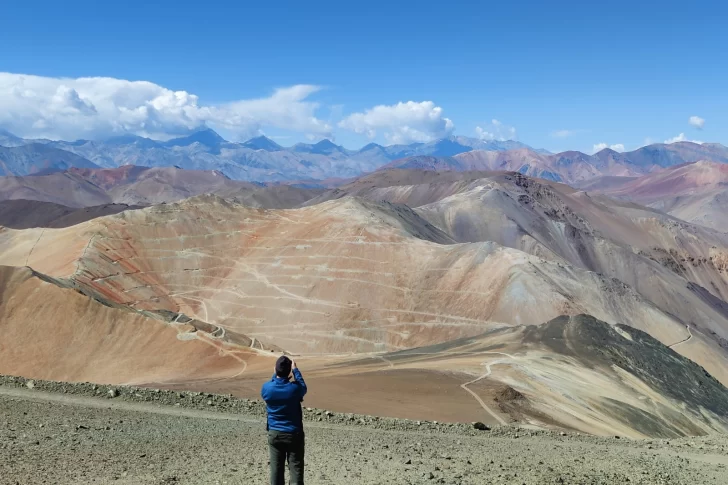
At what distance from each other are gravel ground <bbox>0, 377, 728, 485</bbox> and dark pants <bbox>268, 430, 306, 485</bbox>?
2361mm

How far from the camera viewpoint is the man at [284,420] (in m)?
9.17

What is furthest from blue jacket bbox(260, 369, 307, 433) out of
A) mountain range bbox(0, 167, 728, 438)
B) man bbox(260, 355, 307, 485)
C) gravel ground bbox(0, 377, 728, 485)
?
mountain range bbox(0, 167, 728, 438)

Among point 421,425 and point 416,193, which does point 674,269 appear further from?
point 421,425

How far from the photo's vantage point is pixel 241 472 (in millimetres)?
12180

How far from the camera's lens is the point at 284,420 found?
9.24 m

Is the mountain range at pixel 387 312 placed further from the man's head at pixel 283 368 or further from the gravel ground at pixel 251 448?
the man's head at pixel 283 368

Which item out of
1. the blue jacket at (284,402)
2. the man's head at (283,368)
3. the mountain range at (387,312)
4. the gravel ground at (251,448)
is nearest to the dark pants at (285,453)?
the blue jacket at (284,402)

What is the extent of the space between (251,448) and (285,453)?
5560mm

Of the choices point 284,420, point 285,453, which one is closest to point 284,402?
point 284,420

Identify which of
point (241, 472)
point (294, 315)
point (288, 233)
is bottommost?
point (294, 315)

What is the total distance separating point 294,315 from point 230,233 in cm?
2502

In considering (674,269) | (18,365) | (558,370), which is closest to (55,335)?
(18,365)

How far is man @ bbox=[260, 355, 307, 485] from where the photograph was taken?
30.1ft

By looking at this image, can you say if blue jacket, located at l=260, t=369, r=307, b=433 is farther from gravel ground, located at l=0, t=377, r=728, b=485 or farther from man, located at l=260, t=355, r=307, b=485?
gravel ground, located at l=0, t=377, r=728, b=485
